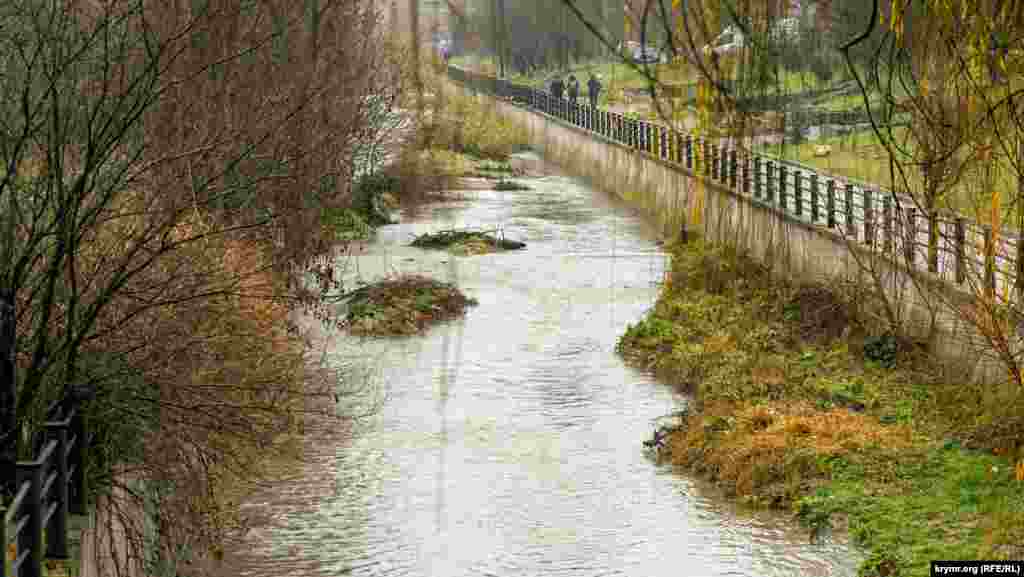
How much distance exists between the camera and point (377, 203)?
1779 inches

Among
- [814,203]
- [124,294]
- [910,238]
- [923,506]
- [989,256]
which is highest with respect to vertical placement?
[124,294]

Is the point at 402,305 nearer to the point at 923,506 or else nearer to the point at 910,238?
the point at 910,238

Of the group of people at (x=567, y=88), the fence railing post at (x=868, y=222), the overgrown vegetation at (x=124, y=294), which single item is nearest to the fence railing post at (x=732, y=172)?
the fence railing post at (x=868, y=222)

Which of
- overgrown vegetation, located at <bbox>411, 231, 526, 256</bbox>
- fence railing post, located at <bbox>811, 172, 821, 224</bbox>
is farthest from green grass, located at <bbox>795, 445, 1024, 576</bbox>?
overgrown vegetation, located at <bbox>411, 231, 526, 256</bbox>

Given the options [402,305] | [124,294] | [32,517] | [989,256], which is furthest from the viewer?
[402,305]

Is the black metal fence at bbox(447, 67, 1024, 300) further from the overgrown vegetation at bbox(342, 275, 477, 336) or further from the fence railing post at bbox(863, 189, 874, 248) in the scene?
the overgrown vegetation at bbox(342, 275, 477, 336)

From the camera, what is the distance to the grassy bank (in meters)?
15.9

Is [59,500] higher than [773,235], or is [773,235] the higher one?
[59,500]

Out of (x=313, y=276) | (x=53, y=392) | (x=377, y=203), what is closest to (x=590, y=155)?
(x=377, y=203)

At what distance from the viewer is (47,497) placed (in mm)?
10695

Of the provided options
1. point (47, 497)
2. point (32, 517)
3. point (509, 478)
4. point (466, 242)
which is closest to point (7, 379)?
point (47, 497)

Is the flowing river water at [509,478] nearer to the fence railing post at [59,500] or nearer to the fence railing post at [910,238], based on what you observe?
the fence railing post at [910,238]

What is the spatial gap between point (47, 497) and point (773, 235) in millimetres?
21611

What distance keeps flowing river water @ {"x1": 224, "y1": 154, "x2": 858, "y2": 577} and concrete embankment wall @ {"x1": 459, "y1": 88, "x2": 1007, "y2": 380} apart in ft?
9.49
